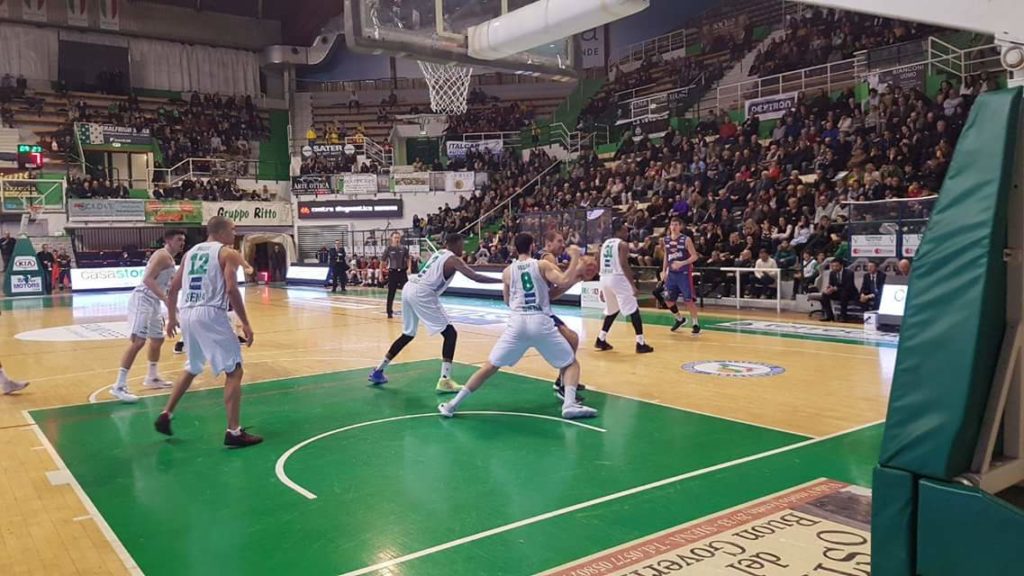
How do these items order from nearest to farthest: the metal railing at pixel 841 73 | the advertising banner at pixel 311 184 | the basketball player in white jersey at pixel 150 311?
the basketball player in white jersey at pixel 150 311, the metal railing at pixel 841 73, the advertising banner at pixel 311 184

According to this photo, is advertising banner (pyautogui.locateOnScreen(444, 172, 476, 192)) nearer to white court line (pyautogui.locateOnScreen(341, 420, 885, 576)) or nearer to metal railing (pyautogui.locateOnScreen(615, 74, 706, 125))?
metal railing (pyautogui.locateOnScreen(615, 74, 706, 125))

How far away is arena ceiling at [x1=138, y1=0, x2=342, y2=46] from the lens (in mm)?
37250

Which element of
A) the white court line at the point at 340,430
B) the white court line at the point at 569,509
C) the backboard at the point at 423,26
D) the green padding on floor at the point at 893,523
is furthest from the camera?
the backboard at the point at 423,26

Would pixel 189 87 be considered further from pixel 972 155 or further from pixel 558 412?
pixel 972 155

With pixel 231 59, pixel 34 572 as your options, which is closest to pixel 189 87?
pixel 231 59

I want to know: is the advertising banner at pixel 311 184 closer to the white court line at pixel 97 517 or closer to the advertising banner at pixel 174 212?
the advertising banner at pixel 174 212

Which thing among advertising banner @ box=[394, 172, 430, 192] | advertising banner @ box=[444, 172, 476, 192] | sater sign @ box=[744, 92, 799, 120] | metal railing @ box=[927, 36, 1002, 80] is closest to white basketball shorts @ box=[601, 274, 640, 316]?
metal railing @ box=[927, 36, 1002, 80]

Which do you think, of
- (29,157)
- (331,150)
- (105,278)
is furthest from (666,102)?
(29,157)

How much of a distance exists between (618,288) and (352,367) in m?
3.96

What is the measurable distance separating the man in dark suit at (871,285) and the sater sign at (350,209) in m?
22.1

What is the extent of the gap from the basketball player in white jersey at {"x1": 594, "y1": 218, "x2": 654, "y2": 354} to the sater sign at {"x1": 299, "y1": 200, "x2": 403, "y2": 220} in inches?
890

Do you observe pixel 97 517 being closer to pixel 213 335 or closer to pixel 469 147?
pixel 213 335

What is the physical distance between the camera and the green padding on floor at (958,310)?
265cm

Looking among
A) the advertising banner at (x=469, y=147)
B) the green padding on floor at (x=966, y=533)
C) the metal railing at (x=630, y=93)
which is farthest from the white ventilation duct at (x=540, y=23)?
the advertising banner at (x=469, y=147)
